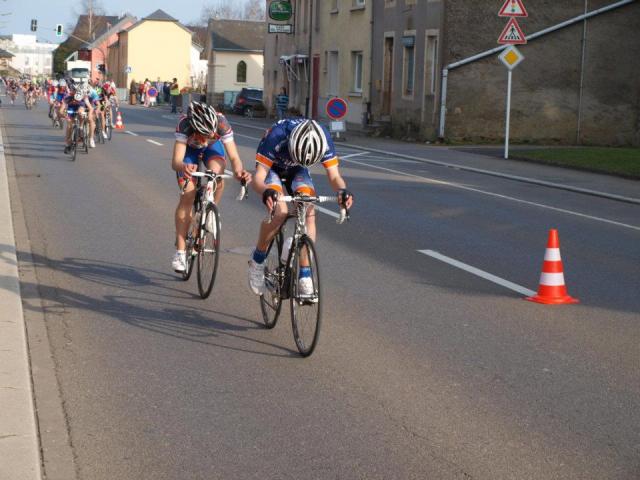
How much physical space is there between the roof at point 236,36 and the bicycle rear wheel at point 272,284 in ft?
273

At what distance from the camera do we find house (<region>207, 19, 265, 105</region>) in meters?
90.0

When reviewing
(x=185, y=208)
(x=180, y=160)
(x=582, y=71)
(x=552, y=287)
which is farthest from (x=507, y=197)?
(x=582, y=71)

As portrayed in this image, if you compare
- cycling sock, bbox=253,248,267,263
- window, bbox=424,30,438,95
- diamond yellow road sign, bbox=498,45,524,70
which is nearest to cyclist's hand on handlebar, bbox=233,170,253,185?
cycling sock, bbox=253,248,267,263

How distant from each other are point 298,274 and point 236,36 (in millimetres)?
87464

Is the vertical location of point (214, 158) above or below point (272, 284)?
above

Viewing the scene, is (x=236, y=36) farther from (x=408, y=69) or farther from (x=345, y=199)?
(x=345, y=199)

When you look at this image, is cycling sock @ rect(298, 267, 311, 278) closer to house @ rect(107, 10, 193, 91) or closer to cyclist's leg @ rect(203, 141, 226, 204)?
cyclist's leg @ rect(203, 141, 226, 204)

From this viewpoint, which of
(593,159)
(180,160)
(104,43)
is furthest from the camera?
(104,43)

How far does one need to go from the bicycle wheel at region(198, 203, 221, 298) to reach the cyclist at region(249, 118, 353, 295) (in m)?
0.86

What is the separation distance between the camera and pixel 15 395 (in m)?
5.55

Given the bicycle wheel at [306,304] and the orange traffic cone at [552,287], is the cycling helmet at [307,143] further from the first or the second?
the orange traffic cone at [552,287]

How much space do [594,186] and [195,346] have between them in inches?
546

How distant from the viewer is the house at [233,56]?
9000cm

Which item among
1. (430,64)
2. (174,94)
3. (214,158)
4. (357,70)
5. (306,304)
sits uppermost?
(430,64)
